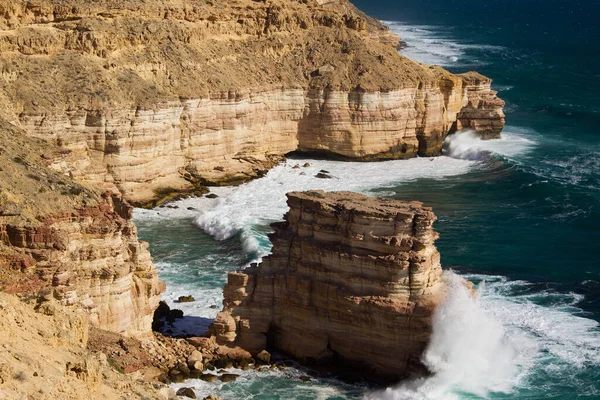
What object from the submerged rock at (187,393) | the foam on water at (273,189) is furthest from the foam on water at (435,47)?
the submerged rock at (187,393)

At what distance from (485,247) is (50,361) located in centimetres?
3506

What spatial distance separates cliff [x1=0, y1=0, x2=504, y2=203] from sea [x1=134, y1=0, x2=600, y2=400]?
6.68 feet

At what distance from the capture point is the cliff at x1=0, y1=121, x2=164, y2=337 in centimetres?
3366

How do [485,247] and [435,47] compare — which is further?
[435,47]

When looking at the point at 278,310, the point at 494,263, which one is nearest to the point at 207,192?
the point at 494,263

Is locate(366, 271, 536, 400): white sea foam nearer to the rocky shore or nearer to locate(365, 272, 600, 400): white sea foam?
locate(365, 272, 600, 400): white sea foam

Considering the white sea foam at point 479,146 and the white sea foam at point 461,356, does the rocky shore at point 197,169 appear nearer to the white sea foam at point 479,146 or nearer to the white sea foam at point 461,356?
the white sea foam at point 461,356

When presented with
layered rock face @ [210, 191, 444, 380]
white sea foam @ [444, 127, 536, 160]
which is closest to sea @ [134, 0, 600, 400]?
white sea foam @ [444, 127, 536, 160]

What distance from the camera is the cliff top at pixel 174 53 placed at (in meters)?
61.5

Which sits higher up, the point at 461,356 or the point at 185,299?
the point at 461,356

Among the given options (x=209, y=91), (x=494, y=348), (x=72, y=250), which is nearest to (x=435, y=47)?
(x=209, y=91)

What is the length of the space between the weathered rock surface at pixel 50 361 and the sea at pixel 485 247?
9.10 m

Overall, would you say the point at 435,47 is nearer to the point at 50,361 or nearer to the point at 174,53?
the point at 174,53

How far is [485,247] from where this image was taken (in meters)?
56.3
